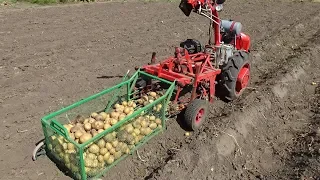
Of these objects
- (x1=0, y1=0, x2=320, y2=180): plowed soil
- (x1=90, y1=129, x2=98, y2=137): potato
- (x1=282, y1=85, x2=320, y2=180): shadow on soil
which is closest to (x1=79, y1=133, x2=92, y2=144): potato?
(x1=90, y1=129, x2=98, y2=137): potato

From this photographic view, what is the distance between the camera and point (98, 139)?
15.2ft

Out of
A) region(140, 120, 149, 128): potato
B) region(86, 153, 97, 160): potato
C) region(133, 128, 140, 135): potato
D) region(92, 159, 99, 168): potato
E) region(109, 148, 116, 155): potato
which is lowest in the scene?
region(92, 159, 99, 168): potato

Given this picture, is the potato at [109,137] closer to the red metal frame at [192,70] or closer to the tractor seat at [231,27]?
the red metal frame at [192,70]

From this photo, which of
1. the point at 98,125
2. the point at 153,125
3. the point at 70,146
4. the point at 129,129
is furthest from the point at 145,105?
the point at 70,146

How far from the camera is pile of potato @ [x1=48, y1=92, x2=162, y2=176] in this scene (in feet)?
15.2

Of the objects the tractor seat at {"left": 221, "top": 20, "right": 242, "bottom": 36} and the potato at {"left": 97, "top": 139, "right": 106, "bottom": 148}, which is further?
the tractor seat at {"left": 221, "top": 20, "right": 242, "bottom": 36}

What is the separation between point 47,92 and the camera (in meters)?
7.32

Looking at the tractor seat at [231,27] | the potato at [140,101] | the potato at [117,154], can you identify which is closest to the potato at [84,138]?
the potato at [117,154]

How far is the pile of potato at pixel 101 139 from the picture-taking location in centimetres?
462

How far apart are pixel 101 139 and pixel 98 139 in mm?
73

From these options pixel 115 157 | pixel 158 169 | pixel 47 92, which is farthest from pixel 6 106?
pixel 158 169

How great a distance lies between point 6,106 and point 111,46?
396 centimetres

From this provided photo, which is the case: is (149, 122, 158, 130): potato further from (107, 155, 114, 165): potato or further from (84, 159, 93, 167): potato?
(84, 159, 93, 167): potato

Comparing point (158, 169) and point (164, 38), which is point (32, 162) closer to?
point (158, 169)
